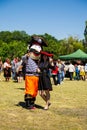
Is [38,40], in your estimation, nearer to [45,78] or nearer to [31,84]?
[45,78]

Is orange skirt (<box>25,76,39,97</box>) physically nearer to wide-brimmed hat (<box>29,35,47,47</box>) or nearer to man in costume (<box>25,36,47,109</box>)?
man in costume (<box>25,36,47,109</box>)

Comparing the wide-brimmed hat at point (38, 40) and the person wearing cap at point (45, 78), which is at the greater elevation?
the wide-brimmed hat at point (38, 40)

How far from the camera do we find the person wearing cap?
11172mm

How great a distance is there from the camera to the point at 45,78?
1128cm

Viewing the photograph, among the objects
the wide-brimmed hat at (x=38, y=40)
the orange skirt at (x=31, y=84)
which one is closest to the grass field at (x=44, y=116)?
the orange skirt at (x=31, y=84)

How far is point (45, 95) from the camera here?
37.5ft

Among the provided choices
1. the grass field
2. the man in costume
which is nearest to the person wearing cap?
the man in costume

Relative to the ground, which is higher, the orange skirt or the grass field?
the orange skirt

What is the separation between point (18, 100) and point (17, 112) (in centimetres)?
289

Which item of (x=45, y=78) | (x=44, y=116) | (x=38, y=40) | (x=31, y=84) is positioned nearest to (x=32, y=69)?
(x=31, y=84)

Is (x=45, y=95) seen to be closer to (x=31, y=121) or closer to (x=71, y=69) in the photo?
(x=31, y=121)

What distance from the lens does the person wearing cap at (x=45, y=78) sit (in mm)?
11172

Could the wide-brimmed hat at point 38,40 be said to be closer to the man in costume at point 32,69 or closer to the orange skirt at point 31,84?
the man in costume at point 32,69

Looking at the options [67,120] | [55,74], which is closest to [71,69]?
[55,74]
